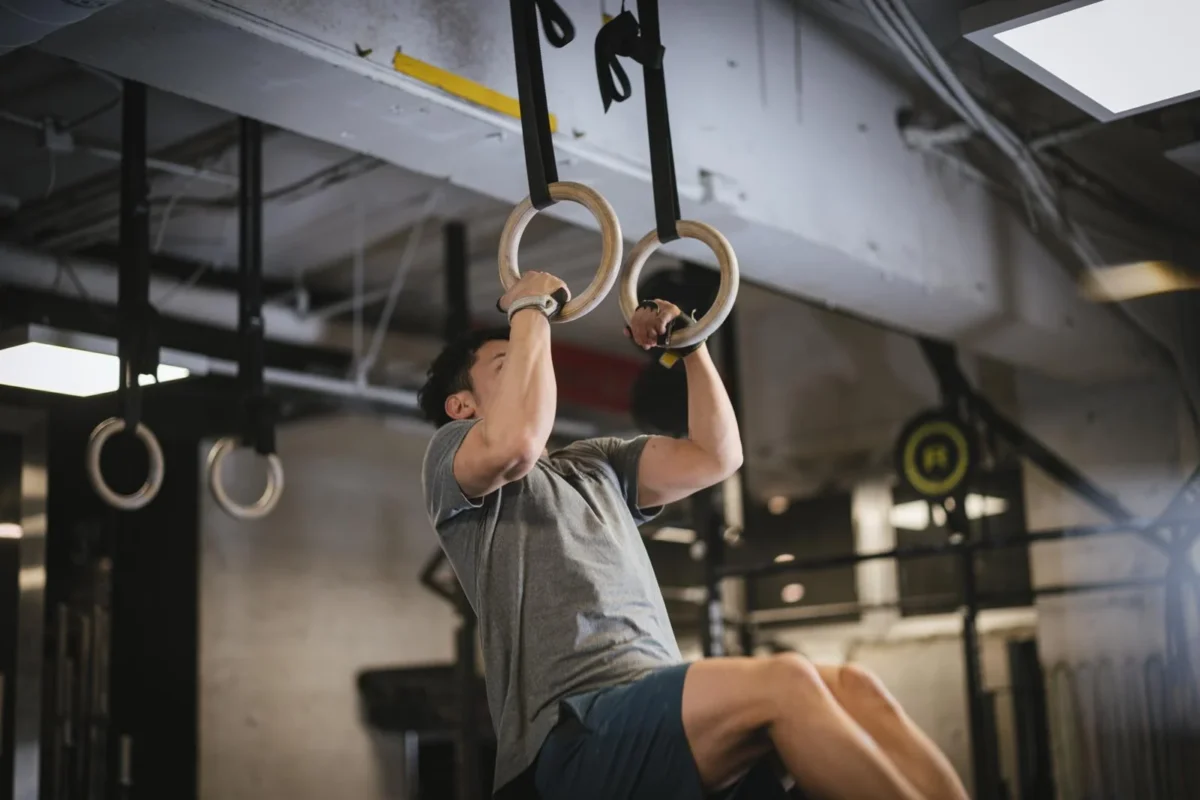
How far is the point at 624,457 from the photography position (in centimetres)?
244

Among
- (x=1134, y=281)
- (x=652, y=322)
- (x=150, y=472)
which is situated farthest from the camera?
(x=1134, y=281)

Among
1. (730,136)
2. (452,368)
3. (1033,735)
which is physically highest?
(730,136)

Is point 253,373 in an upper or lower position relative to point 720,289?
upper

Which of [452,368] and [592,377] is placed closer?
[452,368]

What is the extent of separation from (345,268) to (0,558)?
234 centimetres

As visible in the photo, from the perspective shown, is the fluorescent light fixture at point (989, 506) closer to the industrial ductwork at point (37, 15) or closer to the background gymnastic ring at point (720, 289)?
the background gymnastic ring at point (720, 289)

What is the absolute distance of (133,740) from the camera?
5.85 metres

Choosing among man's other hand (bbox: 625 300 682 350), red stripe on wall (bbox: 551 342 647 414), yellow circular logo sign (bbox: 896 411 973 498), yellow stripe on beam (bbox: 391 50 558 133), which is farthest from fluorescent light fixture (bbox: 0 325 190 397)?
yellow circular logo sign (bbox: 896 411 973 498)

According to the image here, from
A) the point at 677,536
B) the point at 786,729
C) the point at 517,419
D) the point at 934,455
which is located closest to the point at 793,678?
the point at 786,729

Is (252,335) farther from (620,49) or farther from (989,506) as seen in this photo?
(989,506)

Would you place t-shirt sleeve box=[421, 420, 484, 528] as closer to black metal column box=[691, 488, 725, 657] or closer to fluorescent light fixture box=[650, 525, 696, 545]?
black metal column box=[691, 488, 725, 657]

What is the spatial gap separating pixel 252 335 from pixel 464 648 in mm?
1786

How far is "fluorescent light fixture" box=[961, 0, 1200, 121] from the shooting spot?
2.63 metres

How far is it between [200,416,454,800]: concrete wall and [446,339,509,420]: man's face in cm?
368
